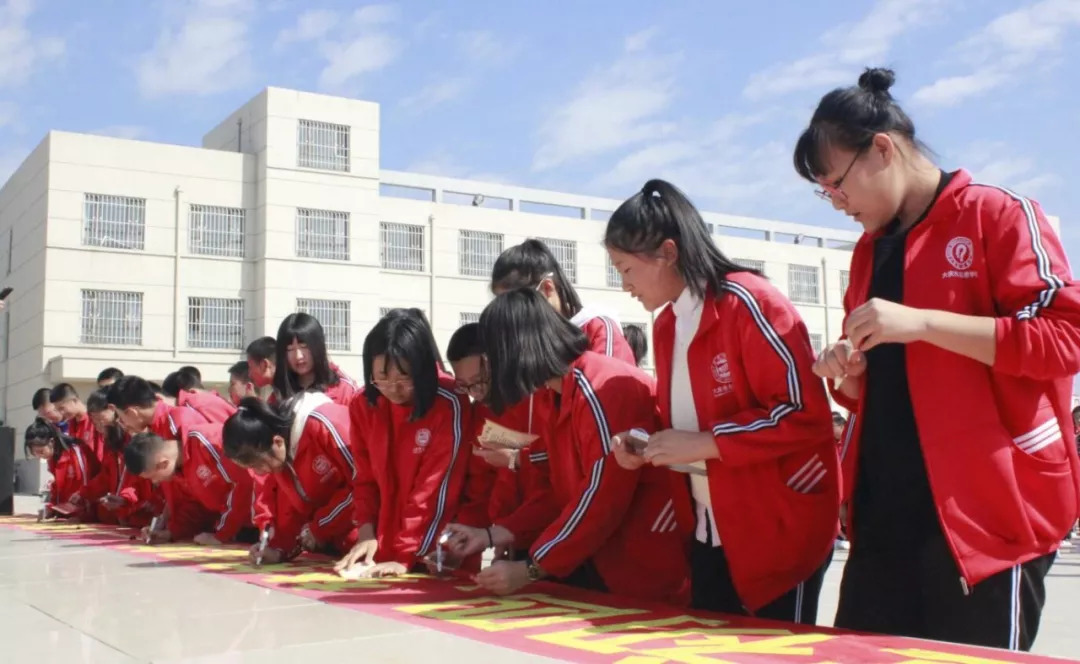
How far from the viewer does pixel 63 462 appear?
924cm

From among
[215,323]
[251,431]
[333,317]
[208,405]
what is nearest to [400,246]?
[333,317]

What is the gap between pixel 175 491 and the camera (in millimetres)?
6516

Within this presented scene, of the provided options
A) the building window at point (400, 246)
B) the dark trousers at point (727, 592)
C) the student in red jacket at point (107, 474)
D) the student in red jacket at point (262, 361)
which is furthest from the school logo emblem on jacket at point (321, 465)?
the building window at point (400, 246)

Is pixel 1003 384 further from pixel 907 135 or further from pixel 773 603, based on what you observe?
pixel 773 603

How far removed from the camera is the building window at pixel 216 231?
81.8 feet

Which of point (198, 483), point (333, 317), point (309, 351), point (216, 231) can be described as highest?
point (216, 231)

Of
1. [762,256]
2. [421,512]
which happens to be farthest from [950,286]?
[762,256]

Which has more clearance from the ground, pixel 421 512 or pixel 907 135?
pixel 907 135

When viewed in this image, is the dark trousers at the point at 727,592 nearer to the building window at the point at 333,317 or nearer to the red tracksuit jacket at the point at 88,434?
the red tracksuit jacket at the point at 88,434

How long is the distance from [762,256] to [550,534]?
29080 millimetres

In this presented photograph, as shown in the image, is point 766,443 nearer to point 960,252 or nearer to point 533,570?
point 960,252

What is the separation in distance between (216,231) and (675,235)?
2371cm

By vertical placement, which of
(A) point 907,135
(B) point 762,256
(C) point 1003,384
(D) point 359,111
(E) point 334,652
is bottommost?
(E) point 334,652

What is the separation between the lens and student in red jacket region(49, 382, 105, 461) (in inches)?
354
